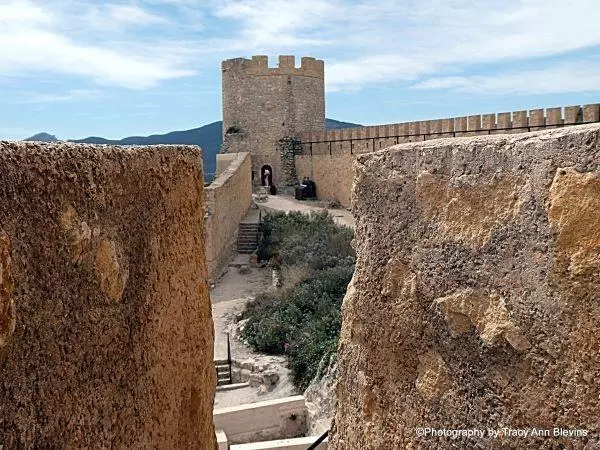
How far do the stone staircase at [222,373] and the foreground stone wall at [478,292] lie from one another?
8294 millimetres

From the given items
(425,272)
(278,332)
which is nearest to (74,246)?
(425,272)

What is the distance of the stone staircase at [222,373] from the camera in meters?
10.7

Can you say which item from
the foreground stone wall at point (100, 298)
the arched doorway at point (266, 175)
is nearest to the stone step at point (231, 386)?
the foreground stone wall at point (100, 298)

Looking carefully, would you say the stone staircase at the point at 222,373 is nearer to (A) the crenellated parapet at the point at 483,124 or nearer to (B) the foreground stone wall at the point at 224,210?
(B) the foreground stone wall at the point at 224,210

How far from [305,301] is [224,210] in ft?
15.8

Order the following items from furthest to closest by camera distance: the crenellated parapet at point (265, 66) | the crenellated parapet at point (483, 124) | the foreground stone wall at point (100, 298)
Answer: the crenellated parapet at point (265, 66) → the crenellated parapet at point (483, 124) → the foreground stone wall at point (100, 298)

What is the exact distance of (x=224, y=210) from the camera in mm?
16484

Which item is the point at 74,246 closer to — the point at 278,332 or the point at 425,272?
the point at 425,272

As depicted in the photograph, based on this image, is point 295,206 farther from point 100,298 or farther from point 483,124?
point 100,298

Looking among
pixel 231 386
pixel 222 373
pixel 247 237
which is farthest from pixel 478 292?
pixel 247 237

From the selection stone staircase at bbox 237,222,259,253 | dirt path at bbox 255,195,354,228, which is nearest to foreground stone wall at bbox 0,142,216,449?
stone staircase at bbox 237,222,259,253

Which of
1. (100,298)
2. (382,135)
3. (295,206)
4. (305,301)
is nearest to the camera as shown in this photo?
(100,298)

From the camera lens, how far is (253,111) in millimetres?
24328

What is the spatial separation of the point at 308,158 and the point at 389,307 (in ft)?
72.5
